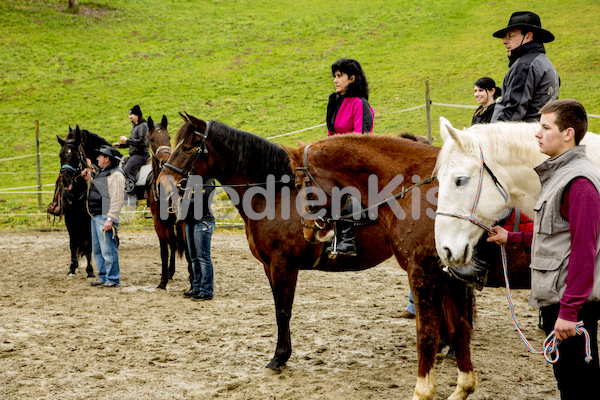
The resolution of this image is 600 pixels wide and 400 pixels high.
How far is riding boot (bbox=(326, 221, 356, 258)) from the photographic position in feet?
13.1

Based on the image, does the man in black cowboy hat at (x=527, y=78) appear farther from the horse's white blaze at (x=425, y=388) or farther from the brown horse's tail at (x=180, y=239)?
the brown horse's tail at (x=180, y=239)

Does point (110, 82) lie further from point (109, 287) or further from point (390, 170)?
point (390, 170)

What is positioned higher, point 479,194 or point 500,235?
point 479,194

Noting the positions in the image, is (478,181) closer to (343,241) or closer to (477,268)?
(477,268)

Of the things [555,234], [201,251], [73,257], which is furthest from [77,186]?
[555,234]

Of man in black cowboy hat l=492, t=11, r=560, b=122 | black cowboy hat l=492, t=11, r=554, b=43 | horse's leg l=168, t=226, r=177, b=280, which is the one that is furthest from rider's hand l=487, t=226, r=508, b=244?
horse's leg l=168, t=226, r=177, b=280

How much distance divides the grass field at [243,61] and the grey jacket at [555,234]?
13550 millimetres

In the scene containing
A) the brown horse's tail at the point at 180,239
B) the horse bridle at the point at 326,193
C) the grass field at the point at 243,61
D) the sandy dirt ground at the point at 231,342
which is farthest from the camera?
the grass field at the point at 243,61

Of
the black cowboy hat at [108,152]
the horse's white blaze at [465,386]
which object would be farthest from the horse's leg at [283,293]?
the black cowboy hat at [108,152]

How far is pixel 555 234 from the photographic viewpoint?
7.22 ft

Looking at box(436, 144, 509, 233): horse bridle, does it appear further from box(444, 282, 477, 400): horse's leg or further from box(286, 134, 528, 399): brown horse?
box(444, 282, 477, 400): horse's leg

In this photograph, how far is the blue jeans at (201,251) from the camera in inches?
257

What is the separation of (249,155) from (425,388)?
7.85ft

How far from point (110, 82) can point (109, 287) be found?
21860mm
